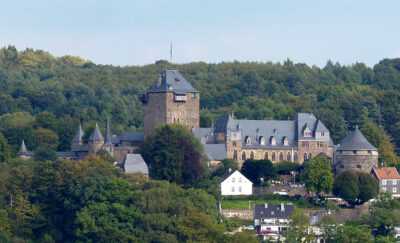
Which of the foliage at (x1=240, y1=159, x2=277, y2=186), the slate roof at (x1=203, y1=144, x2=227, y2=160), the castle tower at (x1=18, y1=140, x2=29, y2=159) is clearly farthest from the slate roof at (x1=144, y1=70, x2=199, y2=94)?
the castle tower at (x1=18, y1=140, x2=29, y2=159)

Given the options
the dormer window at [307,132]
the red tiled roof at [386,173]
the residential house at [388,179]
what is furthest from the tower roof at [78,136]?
the red tiled roof at [386,173]

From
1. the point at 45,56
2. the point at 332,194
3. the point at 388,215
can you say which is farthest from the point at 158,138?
the point at 45,56

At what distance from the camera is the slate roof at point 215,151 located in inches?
3162

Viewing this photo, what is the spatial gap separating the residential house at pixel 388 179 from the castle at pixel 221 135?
4.85 meters

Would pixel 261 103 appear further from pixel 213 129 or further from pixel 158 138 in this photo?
pixel 158 138

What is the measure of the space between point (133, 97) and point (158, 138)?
4665 centimetres

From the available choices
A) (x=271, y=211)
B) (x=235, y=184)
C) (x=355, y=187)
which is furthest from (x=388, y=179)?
(x=271, y=211)

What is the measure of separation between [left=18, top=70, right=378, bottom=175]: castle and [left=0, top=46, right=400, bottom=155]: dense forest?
5430mm

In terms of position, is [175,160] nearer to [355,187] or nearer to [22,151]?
[355,187]

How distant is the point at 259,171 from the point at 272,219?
910cm

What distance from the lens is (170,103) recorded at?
8250cm

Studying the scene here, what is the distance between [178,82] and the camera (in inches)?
3302

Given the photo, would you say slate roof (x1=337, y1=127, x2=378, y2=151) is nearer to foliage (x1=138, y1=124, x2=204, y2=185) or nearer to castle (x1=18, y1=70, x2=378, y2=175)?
castle (x1=18, y1=70, x2=378, y2=175)

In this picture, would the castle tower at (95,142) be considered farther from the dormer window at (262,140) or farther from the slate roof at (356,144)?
the slate roof at (356,144)
